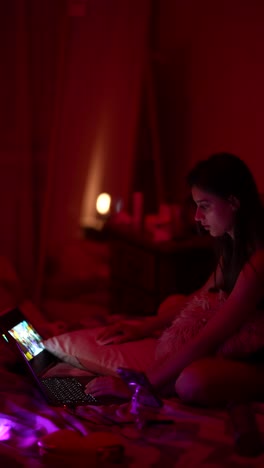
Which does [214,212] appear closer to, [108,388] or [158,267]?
[108,388]

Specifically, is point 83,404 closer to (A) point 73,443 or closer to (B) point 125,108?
(A) point 73,443

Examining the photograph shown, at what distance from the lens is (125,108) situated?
3.71m

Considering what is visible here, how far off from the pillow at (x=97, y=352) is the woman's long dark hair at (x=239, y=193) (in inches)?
14.6

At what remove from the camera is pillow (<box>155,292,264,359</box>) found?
1.66 meters

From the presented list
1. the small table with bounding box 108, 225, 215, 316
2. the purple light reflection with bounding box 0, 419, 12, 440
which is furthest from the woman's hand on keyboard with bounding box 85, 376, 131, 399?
the small table with bounding box 108, 225, 215, 316

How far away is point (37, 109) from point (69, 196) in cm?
57

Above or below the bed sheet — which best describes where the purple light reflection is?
above

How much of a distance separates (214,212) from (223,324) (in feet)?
1.04

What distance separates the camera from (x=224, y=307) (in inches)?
64.7

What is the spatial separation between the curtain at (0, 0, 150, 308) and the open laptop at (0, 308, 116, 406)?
1.61 m

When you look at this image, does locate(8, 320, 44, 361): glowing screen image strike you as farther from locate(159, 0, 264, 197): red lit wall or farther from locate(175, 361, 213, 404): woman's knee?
locate(159, 0, 264, 197): red lit wall

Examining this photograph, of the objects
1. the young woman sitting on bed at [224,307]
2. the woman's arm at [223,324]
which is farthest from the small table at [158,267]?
the woman's arm at [223,324]

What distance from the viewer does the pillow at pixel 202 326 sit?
1661 millimetres

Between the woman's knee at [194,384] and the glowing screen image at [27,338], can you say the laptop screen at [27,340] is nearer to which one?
the glowing screen image at [27,338]
